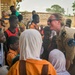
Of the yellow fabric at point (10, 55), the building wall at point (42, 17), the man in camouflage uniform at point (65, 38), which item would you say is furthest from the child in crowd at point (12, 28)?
the yellow fabric at point (10, 55)

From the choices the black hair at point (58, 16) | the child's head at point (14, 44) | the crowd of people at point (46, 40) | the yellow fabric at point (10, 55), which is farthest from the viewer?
the black hair at point (58, 16)

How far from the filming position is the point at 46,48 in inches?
166

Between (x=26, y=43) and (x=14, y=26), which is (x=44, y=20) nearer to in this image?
(x=14, y=26)

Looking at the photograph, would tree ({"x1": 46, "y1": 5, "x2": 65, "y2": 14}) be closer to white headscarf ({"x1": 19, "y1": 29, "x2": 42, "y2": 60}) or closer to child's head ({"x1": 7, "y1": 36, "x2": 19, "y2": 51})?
child's head ({"x1": 7, "y1": 36, "x2": 19, "y2": 51})

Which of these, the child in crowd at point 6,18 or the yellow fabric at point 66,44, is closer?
the yellow fabric at point 66,44

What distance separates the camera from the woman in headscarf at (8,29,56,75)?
204 cm

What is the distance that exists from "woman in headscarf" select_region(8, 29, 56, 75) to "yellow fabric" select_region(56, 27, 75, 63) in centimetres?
197

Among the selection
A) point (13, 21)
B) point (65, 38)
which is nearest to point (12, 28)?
point (13, 21)

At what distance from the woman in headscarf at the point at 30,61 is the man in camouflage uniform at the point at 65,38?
1945 mm

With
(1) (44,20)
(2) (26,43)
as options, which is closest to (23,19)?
(1) (44,20)

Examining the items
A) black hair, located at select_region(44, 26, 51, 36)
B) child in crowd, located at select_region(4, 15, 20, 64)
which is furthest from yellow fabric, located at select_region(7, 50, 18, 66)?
black hair, located at select_region(44, 26, 51, 36)

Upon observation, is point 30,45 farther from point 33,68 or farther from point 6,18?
point 6,18

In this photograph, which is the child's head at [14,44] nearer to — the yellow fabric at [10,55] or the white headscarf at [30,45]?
the yellow fabric at [10,55]

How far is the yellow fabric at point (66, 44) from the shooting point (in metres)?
4.04
